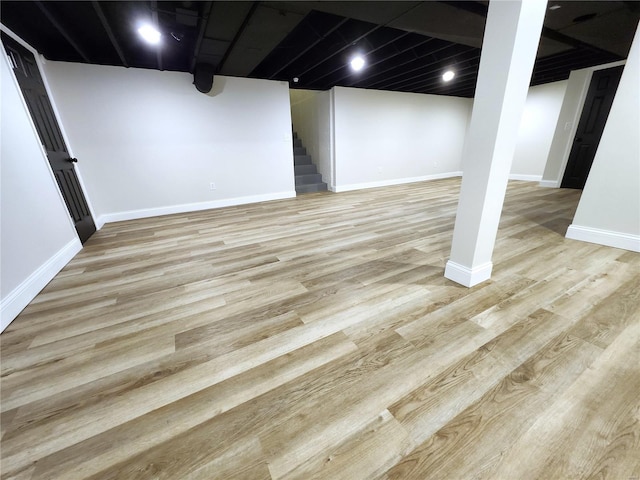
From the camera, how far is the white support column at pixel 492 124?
1344 mm

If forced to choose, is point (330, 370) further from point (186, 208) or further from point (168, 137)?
point (168, 137)

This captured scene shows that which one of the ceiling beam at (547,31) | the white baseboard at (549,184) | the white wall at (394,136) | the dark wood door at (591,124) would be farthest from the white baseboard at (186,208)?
the dark wood door at (591,124)

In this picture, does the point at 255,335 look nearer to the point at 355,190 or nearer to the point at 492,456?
the point at 492,456

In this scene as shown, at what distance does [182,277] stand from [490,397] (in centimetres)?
222

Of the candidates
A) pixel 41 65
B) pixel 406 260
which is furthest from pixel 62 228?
pixel 406 260

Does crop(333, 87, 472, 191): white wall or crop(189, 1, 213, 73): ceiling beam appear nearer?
crop(189, 1, 213, 73): ceiling beam

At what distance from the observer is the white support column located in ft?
4.41

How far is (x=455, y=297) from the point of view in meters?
1.70

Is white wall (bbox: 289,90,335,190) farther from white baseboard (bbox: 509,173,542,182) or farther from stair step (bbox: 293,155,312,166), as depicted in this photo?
white baseboard (bbox: 509,173,542,182)

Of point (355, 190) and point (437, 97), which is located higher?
point (437, 97)

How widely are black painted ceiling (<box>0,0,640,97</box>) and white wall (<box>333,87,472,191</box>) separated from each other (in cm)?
142

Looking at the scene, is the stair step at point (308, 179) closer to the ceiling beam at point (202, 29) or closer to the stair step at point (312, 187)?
the stair step at point (312, 187)

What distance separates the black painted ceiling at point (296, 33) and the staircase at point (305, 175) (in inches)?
87.1

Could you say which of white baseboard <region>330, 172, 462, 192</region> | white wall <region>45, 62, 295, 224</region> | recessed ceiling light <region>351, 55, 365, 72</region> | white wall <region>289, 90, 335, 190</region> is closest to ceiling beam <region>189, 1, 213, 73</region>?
white wall <region>45, 62, 295, 224</region>
